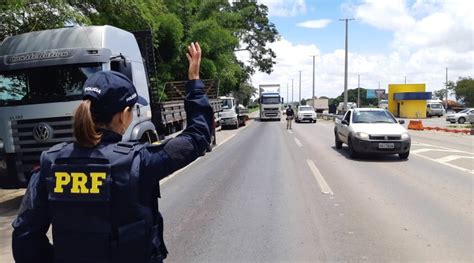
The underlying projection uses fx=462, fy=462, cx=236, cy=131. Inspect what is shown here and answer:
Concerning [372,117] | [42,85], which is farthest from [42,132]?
[372,117]

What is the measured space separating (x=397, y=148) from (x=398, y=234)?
8172 millimetres

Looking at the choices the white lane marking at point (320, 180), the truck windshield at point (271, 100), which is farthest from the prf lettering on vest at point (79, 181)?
the truck windshield at point (271, 100)

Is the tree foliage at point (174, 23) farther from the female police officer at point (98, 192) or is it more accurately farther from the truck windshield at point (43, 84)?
the female police officer at point (98, 192)

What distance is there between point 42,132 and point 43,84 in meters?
0.92

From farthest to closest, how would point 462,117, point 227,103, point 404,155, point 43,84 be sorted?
point 462,117 < point 227,103 < point 404,155 < point 43,84

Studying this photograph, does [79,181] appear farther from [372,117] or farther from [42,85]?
[372,117]

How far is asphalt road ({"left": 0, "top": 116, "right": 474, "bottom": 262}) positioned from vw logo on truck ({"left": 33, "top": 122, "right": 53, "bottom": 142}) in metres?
1.32

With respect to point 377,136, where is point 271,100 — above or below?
above

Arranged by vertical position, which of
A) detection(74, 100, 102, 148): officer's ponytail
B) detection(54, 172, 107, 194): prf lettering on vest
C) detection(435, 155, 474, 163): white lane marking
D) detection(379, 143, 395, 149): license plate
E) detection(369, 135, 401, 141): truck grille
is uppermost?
detection(74, 100, 102, 148): officer's ponytail

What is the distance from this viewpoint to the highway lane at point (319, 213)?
207 inches

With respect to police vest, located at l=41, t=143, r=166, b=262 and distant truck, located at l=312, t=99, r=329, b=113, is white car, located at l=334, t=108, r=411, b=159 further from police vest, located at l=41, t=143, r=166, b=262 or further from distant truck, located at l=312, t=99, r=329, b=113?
distant truck, located at l=312, t=99, r=329, b=113

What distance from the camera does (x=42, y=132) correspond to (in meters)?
7.73

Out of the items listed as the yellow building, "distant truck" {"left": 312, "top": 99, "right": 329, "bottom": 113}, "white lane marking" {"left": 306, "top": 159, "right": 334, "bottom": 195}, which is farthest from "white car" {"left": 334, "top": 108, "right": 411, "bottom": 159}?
"distant truck" {"left": 312, "top": 99, "right": 329, "bottom": 113}

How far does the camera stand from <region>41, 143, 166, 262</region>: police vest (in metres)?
1.88
